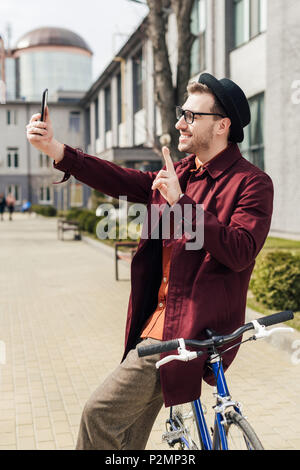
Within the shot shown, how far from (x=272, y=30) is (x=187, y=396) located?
17723mm

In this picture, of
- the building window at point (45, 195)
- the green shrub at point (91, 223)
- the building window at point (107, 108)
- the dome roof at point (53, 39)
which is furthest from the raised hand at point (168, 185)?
the dome roof at point (53, 39)

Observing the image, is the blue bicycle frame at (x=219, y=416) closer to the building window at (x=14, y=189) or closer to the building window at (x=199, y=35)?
the building window at (x=199, y=35)

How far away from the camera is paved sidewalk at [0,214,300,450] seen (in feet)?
14.6

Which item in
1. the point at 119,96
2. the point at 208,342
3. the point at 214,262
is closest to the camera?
the point at 208,342

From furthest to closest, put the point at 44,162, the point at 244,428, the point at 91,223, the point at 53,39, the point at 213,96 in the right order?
the point at 53,39
the point at 44,162
the point at 91,223
the point at 213,96
the point at 244,428

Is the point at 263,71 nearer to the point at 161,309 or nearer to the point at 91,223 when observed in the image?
the point at 91,223

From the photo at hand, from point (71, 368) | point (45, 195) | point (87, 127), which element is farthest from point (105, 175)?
point (45, 195)

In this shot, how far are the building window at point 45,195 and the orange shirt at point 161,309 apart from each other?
5979cm

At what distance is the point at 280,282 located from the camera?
7.94 m

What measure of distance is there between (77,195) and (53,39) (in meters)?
32.6

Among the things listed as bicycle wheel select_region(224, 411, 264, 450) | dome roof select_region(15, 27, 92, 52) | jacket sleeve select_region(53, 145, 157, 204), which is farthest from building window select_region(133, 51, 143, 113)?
dome roof select_region(15, 27, 92, 52)

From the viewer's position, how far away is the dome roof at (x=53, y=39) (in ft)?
273

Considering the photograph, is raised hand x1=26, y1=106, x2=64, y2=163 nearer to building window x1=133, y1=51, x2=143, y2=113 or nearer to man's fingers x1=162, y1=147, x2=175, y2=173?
man's fingers x1=162, y1=147, x2=175, y2=173
